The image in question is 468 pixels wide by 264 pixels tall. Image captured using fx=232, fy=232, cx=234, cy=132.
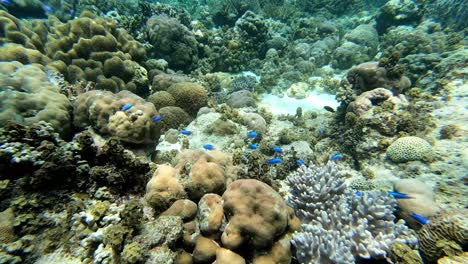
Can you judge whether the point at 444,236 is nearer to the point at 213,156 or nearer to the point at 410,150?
the point at 410,150

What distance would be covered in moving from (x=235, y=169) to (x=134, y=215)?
2.31 m

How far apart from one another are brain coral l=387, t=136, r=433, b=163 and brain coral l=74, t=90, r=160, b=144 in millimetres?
6420

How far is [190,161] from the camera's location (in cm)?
484

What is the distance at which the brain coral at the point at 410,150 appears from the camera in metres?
5.86

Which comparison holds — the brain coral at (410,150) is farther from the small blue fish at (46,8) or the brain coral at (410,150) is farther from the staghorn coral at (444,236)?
the small blue fish at (46,8)

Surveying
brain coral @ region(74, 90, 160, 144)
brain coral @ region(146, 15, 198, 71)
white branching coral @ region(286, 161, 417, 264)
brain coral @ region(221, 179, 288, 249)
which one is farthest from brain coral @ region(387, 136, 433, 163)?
brain coral @ region(146, 15, 198, 71)

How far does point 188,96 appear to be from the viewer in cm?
897

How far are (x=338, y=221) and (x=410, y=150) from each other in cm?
360

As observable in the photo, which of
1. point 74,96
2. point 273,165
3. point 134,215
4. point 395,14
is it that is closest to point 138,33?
point 74,96

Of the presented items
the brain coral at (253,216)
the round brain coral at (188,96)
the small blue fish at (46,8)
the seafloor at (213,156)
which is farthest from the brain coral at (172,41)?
the brain coral at (253,216)

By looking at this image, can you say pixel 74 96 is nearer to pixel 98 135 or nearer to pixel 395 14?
pixel 98 135

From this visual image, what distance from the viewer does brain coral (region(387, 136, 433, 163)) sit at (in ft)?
19.2

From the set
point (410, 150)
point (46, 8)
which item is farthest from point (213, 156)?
point (46, 8)

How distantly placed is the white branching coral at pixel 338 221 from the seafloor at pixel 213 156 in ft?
0.09
